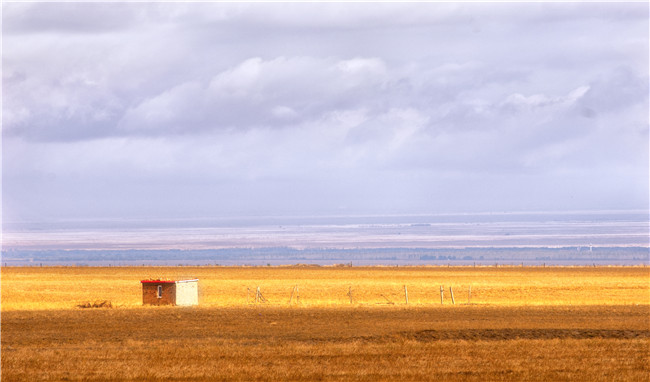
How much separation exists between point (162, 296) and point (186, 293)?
128cm

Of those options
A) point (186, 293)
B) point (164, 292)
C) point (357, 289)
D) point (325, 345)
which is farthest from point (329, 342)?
point (357, 289)

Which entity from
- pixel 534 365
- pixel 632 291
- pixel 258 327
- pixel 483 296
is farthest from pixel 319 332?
pixel 632 291

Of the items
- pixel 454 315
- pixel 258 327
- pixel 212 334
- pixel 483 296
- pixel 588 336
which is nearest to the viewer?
pixel 588 336

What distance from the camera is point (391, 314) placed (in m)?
38.9

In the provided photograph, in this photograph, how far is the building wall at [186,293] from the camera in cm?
4419

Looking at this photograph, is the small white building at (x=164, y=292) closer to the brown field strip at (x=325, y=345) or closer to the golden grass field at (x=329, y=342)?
the golden grass field at (x=329, y=342)

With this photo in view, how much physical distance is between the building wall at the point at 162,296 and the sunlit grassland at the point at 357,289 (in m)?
1.12

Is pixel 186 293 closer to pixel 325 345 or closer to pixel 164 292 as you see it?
pixel 164 292

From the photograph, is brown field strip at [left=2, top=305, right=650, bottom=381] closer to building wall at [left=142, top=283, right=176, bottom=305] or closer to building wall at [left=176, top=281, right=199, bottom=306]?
building wall at [left=142, top=283, right=176, bottom=305]

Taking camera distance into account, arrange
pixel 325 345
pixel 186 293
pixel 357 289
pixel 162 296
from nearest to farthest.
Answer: pixel 325 345, pixel 162 296, pixel 186 293, pixel 357 289

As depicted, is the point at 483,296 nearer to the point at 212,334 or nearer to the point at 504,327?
the point at 504,327

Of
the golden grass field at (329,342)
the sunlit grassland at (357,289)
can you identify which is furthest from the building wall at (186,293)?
the golden grass field at (329,342)

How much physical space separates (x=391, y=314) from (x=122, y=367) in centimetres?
1886

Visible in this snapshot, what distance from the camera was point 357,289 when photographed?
66188mm
